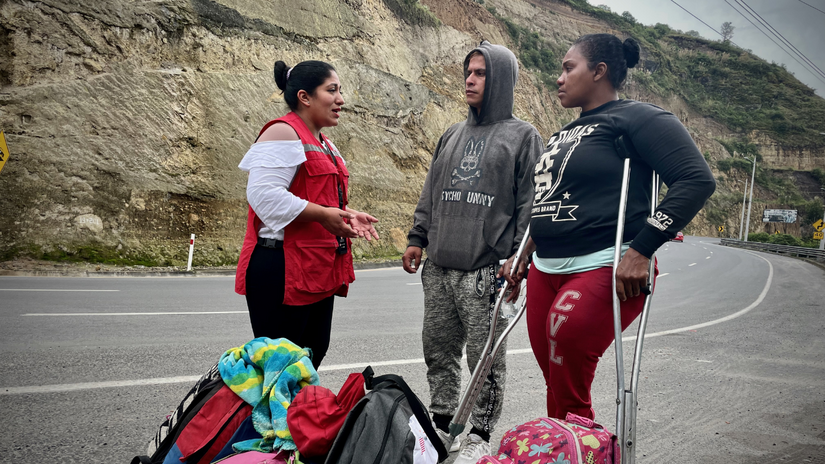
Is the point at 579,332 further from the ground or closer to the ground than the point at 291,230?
closer to the ground

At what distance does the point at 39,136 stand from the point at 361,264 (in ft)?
30.8

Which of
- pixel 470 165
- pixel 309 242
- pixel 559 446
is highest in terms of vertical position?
pixel 470 165


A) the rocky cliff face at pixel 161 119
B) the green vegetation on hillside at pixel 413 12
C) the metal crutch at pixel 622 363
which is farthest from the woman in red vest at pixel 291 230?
the green vegetation on hillside at pixel 413 12

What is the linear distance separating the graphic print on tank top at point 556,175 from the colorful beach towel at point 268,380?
4.16 ft

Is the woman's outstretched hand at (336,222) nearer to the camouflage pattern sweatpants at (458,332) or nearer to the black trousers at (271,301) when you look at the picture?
the black trousers at (271,301)

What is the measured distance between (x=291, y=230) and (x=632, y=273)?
1.55 meters

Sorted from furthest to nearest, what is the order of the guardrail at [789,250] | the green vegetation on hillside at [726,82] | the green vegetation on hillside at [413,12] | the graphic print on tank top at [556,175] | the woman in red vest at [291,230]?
1. the green vegetation on hillside at [726,82]
2. the guardrail at [789,250]
3. the green vegetation on hillside at [413,12]
4. the woman in red vest at [291,230]
5. the graphic print on tank top at [556,175]

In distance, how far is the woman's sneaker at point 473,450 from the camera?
2668 millimetres

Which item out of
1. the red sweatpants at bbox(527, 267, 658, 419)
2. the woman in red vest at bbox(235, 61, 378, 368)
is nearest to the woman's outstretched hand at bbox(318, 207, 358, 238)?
the woman in red vest at bbox(235, 61, 378, 368)

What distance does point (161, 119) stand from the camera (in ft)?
50.2

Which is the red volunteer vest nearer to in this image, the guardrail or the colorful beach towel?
the colorful beach towel

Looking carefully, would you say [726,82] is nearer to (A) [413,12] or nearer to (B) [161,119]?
(A) [413,12]

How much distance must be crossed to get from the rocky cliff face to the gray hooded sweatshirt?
12.9 metres

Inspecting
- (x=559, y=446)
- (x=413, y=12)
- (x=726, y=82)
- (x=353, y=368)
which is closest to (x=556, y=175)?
(x=559, y=446)
